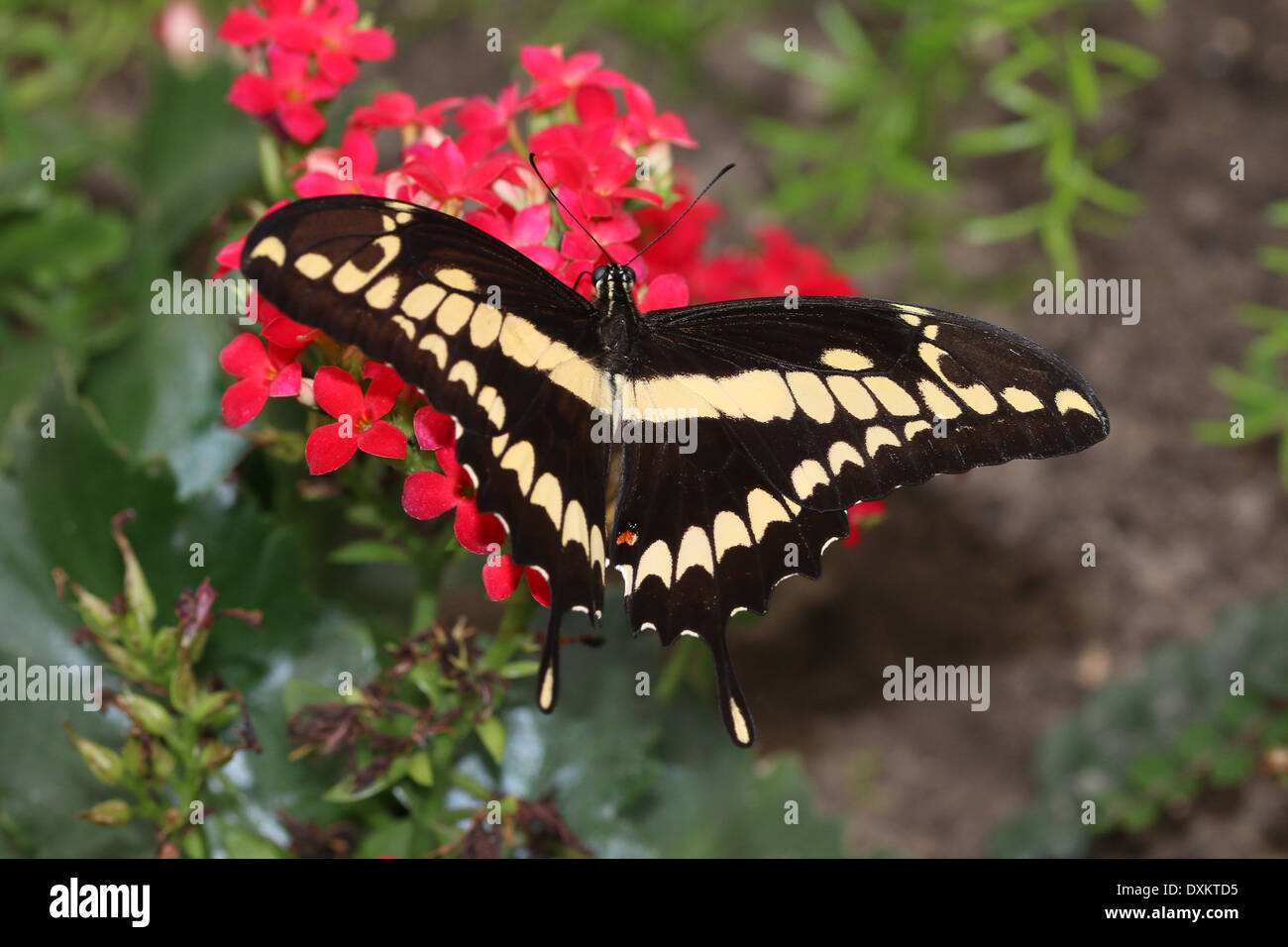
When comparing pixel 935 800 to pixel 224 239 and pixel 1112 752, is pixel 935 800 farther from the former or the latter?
pixel 224 239

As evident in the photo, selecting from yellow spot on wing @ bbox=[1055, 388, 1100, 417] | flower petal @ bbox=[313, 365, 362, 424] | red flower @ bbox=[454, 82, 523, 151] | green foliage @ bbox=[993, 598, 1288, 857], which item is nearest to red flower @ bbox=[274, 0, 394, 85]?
red flower @ bbox=[454, 82, 523, 151]

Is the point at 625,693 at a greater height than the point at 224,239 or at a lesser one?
lesser

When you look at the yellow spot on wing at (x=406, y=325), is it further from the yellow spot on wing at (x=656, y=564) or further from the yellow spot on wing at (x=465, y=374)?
the yellow spot on wing at (x=656, y=564)

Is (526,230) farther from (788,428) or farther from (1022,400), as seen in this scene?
(1022,400)

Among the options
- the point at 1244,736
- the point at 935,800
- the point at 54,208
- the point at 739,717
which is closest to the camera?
the point at 739,717

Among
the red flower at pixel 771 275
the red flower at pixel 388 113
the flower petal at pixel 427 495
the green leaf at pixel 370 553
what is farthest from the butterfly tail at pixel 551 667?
the red flower at pixel 771 275

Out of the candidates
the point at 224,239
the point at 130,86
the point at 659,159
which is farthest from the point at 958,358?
the point at 130,86

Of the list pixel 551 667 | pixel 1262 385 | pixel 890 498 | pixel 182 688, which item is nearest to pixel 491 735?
pixel 551 667

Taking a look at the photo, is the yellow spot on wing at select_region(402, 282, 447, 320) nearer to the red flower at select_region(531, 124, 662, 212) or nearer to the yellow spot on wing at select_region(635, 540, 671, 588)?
the red flower at select_region(531, 124, 662, 212)
